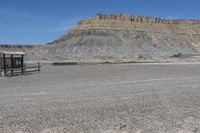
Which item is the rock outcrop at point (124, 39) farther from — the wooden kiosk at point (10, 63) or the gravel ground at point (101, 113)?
the gravel ground at point (101, 113)

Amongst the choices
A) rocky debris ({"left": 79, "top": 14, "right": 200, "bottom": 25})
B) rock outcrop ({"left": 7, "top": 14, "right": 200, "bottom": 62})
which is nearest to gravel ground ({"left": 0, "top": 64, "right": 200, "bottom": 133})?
rock outcrop ({"left": 7, "top": 14, "right": 200, "bottom": 62})

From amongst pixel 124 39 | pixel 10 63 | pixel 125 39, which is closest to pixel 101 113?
pixel 10 63

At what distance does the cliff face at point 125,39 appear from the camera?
112 m

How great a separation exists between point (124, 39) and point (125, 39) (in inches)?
19.3

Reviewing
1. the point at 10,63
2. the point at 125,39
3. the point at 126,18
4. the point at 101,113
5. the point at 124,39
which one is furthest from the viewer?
the point at 126,18

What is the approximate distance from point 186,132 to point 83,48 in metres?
107

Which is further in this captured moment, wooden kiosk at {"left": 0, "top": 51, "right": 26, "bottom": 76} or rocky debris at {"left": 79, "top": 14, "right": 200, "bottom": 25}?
rocky debris at {"left": 79, "top": 14, "right": 200, "bottom": 25}

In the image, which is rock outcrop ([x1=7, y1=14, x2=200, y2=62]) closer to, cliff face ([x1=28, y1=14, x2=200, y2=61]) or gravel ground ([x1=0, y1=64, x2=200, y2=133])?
cliff face ([x1=28, y1=14, x2=200, y2=61])

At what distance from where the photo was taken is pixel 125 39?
125m

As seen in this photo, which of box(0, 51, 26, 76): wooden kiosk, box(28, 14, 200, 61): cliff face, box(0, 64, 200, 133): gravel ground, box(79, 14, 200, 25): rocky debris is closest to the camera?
box(0, 64, 200, 133): gravel ground

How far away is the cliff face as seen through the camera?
112000mm

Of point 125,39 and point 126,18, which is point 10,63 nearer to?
point 125,39

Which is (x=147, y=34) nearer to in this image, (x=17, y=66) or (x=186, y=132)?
(x=17, y=66)

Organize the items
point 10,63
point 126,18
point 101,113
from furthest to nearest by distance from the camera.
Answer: point 126,18 → point 10,63 → point 101,113
